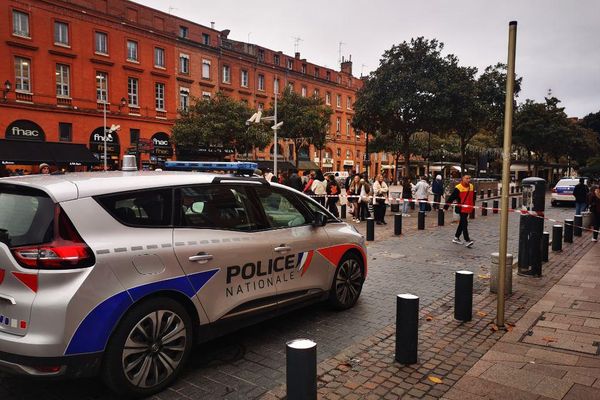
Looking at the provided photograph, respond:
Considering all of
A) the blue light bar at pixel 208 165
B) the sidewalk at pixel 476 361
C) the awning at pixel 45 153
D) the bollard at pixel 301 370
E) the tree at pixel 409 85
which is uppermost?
the tree at pixel 409 85

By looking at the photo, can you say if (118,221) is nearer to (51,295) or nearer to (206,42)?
(51,295)

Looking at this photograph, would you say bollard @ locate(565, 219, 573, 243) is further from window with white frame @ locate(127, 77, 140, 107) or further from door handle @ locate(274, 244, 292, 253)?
window with white frame @ locate(127, 77, 140, 107)

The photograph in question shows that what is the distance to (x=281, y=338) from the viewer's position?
191 inches

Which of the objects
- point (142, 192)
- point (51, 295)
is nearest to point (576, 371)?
point (142, 192)

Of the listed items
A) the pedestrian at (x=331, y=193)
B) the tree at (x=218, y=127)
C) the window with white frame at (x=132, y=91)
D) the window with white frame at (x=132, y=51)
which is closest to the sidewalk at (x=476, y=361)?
the pedestrian at (x=331, y=193)

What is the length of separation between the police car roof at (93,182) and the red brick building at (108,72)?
21.8 meters

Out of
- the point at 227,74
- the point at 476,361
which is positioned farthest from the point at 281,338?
the point at 227,74

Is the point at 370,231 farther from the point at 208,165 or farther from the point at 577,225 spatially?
the point at 208,165

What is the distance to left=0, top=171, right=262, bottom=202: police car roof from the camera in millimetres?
3303

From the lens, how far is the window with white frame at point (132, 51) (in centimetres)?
3525

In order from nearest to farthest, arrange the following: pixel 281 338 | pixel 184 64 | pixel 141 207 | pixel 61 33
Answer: pixel 141 207 < pixel 281 338 < pixel 61 33 < pixel 184 64

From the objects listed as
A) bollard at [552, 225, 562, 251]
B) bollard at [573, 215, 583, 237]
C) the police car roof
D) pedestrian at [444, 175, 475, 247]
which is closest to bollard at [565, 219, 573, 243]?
bollard at [573, 215, 583, 237]

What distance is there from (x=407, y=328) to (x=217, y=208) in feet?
6.90

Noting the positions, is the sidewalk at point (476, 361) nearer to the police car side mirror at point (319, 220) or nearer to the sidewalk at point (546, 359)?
the sidewalk at point (546, 359)
